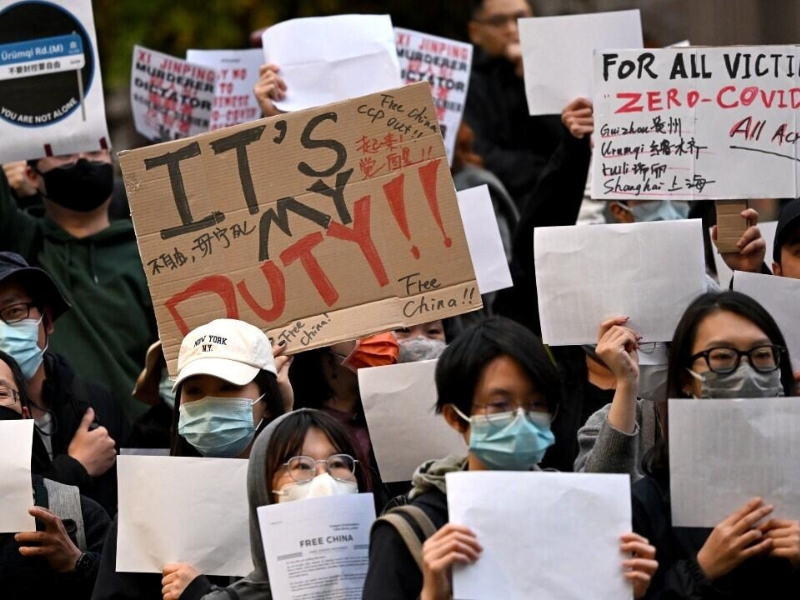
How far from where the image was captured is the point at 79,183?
8078 millimetres

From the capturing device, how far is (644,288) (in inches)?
223

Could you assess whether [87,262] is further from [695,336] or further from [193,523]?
[695,336]

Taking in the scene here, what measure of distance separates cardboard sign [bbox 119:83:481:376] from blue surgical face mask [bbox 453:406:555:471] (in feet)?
4.84

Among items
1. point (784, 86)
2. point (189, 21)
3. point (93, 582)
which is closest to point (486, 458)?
point (93, 582)

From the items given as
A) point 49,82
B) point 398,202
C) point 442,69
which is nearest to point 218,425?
point 398,202

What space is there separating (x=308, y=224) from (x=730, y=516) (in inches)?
84.6

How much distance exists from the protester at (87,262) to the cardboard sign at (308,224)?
1773 millimetres

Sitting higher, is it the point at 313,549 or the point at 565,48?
the point at 565,48

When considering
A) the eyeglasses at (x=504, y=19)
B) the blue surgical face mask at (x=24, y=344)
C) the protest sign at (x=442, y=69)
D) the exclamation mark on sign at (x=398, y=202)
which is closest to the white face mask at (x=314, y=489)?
the exclamation mark on sign at (x=398, y=202)

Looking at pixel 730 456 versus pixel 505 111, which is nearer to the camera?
pixel 730 456

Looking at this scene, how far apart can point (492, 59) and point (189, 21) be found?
17.1 feet

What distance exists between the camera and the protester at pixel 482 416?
4.66 m

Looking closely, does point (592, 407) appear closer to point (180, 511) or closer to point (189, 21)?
point (180, 511)

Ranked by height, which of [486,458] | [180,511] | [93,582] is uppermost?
[486,458]
